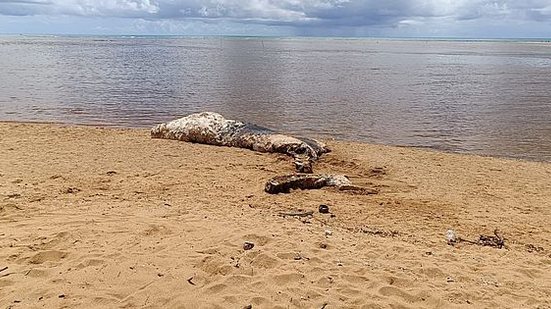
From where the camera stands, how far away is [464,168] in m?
9.68

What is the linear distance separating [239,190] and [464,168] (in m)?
4.97

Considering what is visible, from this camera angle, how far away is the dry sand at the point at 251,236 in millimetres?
4246

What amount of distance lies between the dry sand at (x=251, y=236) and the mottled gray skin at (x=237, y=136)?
0.60m

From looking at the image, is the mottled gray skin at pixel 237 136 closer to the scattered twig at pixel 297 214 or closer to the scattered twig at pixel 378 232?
the scattered twig at pixel 297 214

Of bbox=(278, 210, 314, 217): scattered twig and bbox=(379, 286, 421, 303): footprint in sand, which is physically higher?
bbox=(379, 286, 421, 303): footprint in sand

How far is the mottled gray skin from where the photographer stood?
989 centimetres

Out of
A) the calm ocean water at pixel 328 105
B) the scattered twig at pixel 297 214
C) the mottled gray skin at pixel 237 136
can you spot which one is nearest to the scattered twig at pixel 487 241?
the scattered twig at pixel 297 214

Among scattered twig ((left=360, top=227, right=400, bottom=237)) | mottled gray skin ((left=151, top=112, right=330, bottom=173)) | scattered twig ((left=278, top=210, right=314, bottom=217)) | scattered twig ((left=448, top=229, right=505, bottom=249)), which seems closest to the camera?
scattered twig ((left=448, top=229, right=505, bottom=249))

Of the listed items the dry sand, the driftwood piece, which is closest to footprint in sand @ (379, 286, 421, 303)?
the dry sand

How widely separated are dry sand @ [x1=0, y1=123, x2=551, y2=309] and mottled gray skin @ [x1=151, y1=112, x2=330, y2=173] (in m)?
0.60

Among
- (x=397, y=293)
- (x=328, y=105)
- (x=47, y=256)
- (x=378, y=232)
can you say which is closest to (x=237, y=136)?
(x=378, y=232)

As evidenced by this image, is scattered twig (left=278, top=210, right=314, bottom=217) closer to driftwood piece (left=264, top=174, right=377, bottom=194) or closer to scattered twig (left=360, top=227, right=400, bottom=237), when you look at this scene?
scattered twig (left=360, top=227, right=400, bottom=237)

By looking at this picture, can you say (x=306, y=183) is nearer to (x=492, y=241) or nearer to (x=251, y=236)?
(x=251, y=236)

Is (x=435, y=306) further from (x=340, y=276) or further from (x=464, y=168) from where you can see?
(x=464, y=168)
